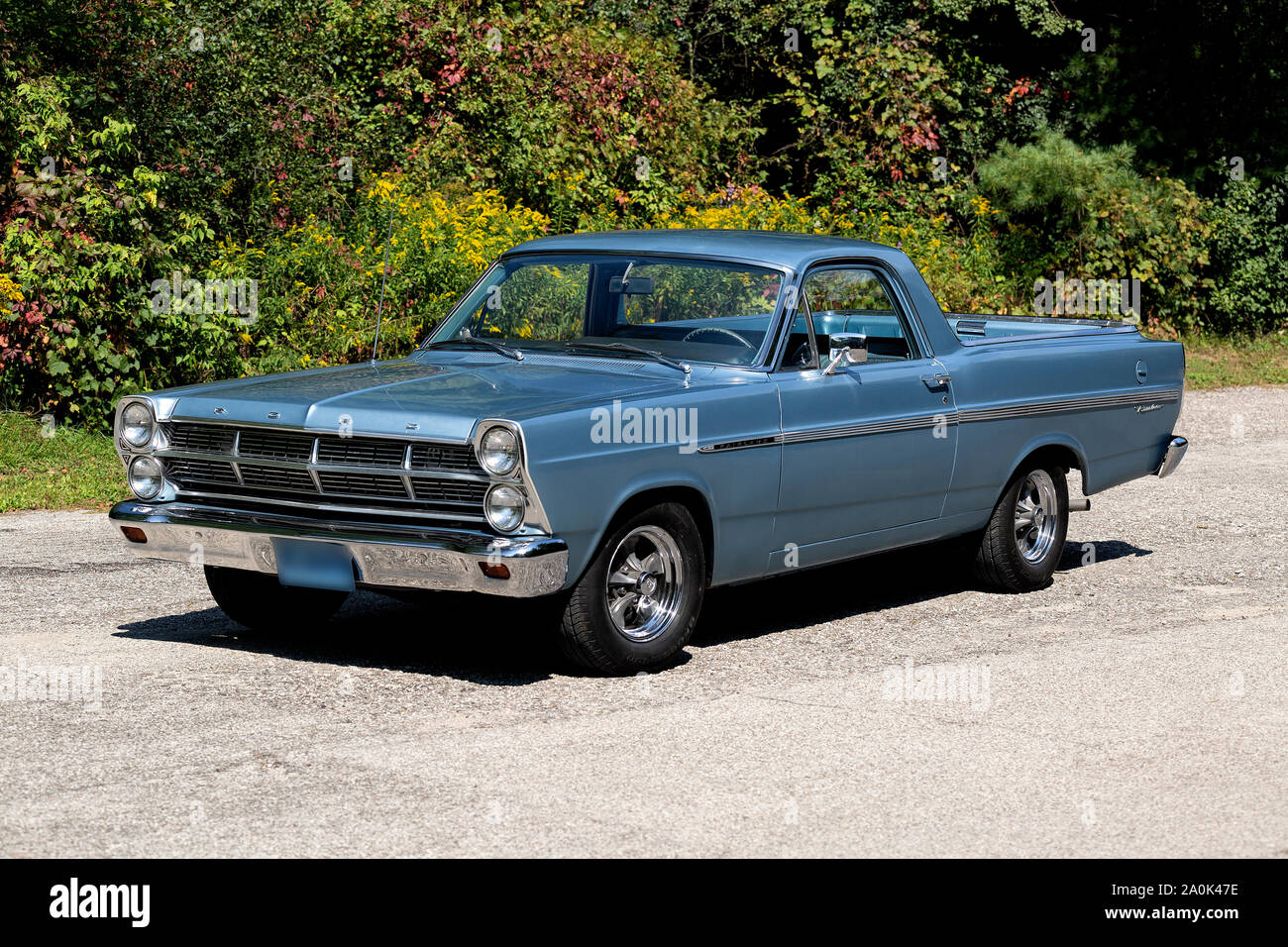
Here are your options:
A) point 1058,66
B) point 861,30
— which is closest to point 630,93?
point 861,30

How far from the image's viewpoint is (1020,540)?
8.84 m

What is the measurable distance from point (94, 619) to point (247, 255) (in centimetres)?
628

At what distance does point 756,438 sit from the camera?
275 inches

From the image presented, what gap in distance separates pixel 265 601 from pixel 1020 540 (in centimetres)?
395

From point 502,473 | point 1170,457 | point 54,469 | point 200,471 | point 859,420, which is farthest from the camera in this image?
point 54,469

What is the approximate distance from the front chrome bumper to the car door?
1469 millimetres

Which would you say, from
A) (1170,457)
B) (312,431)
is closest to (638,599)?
(312,431)

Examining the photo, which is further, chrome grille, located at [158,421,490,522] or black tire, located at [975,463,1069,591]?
black tire, located at [975,463,1069,591]

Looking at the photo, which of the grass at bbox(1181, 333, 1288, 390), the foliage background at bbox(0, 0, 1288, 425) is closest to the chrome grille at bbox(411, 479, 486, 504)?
the foliage background at bbox(0, 0, 1288, 425)

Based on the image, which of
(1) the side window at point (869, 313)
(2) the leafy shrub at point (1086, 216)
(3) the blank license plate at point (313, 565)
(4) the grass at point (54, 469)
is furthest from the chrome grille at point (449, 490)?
(2) the leafy shrub at point (1086, 216)

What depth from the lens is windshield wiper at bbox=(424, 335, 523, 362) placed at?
748cm

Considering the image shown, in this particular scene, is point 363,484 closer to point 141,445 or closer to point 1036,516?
point 141,445

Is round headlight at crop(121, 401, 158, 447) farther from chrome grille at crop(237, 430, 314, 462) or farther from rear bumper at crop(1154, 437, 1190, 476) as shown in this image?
rear bumper at crop(1154, 437, 1190, 476)

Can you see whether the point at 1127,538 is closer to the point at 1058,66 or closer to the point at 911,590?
the point at 911,590
